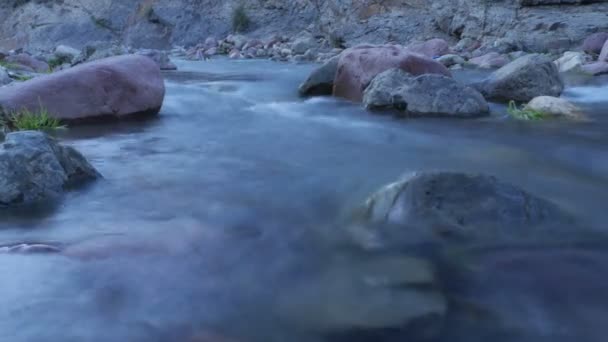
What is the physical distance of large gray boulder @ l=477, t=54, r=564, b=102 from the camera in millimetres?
6273

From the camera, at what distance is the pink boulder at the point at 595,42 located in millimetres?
12148

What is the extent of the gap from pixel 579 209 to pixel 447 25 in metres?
16.5

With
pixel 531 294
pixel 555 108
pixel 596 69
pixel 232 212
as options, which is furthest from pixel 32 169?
pixel 596 69

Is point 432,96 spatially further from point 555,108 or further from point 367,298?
point 367,298

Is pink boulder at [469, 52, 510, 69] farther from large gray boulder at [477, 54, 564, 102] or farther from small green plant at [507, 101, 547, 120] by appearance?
small green plant at [507, 101, 547, 120]

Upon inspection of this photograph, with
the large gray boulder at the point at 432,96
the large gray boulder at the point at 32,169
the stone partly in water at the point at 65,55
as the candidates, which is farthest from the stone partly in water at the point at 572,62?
the stone partly in water at the point at 65,55

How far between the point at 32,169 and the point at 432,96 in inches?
143

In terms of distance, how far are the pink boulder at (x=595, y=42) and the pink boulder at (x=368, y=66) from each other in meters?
6.67

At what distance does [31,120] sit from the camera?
4.93 meters

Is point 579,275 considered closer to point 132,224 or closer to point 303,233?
point 303,233

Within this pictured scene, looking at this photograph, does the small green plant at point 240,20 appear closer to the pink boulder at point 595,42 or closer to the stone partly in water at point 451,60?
the stone partly in water at point 451,60

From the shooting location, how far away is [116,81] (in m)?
5.72

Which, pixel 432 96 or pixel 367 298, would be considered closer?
pixel 367 298

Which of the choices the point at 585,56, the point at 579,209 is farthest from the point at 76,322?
the point at 585,56
